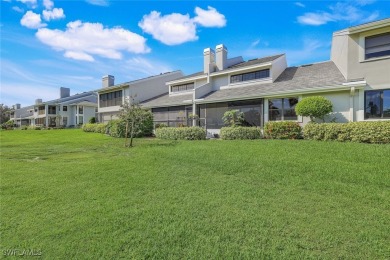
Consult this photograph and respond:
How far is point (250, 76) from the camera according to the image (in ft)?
66.7

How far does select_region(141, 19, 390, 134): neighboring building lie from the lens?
12266 mm

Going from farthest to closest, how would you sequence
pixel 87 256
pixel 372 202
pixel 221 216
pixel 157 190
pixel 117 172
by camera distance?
1. pixel 117 172
2. pixel 157 190
3. pixel 372 202
4. pixel 221 216
5. pixel 87 256

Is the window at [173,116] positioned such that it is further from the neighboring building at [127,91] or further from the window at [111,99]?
the window at [111,99]

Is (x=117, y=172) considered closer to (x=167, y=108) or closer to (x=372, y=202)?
(x=372, y=202)

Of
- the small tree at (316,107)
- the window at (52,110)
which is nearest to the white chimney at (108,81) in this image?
the window at (52,110)

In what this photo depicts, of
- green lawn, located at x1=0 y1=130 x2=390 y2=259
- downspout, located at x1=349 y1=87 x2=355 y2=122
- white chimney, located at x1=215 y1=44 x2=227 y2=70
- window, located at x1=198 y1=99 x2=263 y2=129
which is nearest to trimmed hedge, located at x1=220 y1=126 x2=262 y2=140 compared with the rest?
window, located at x1=198 y1=99 x2=263 y2=129

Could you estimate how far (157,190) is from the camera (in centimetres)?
593

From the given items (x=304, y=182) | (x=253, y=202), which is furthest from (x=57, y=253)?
(x=304, y=182)

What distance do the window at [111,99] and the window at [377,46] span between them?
26.5m

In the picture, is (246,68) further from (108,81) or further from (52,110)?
(52,110)

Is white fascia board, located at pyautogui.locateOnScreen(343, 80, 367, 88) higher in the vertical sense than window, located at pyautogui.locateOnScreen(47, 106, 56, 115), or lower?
A: lower

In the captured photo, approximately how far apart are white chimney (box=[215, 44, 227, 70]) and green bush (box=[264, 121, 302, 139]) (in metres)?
11.8

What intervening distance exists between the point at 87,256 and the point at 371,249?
14.6 ft
